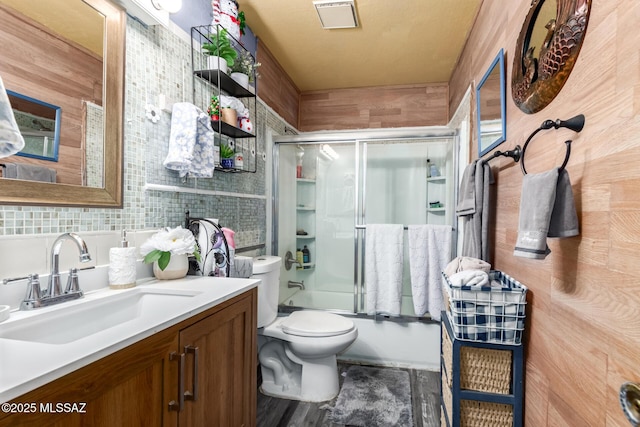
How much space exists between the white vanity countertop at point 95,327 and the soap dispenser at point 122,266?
0.10 feet

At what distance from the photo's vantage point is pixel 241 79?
191 cm

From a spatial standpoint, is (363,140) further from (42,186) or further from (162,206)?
(42,186)

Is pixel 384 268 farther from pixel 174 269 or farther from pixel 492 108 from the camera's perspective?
pixel 174 269

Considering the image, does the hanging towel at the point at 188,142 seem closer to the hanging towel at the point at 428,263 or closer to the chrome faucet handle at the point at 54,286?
the chrome faucet handle at the point at 54,286

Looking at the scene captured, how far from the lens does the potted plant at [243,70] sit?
6.23ft

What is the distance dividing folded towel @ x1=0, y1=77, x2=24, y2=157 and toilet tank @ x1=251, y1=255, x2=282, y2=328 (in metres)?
1.29

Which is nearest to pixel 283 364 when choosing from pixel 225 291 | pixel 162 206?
pixel 225 291

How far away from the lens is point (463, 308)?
3.97 ft

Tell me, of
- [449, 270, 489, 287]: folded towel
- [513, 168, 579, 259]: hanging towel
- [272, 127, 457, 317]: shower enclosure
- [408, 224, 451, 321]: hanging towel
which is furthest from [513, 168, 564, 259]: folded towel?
[272, 127, 457, 317]: shower enclosure

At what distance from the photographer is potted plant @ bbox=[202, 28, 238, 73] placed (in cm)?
172

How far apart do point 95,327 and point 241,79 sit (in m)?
1.47

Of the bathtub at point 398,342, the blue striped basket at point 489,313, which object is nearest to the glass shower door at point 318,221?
the bathtub at point 398,342

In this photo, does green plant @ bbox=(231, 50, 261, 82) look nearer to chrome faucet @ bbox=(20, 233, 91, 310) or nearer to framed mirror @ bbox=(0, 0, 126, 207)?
framed mirror @ bbox=(0, 0, 126, 207)

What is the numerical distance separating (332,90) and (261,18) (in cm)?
131
